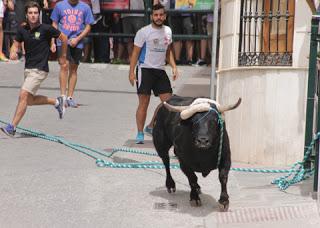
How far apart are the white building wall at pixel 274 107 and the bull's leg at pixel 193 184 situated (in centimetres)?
192

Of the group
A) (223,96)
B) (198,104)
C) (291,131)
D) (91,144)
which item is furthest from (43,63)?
(198,104)

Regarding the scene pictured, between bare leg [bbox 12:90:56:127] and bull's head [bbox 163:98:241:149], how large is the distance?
4.13 metres

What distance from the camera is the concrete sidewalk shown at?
686 centimetres

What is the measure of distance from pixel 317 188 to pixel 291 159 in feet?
5.12

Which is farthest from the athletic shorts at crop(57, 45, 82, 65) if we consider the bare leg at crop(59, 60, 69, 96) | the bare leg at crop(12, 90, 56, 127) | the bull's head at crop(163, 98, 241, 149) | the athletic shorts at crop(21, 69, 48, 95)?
the bull's head at crop(163, 98, 241, 149)

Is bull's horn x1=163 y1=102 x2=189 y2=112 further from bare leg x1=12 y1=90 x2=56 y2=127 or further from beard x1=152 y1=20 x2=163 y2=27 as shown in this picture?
bare leg x1=12 y1=90 x2=56 y2=127

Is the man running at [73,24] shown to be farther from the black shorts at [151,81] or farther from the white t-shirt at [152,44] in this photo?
the white t-shirt at [152,44]

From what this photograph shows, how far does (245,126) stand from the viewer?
916cm

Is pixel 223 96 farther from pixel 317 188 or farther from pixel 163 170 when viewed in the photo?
pixel 317 188

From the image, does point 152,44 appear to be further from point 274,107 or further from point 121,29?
point 121,29

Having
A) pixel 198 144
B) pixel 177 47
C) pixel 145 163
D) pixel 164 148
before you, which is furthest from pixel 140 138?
pixel 177 47

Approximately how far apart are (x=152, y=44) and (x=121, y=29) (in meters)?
7.19

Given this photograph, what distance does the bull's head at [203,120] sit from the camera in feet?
22.2

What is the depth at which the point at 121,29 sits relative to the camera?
1742cm
